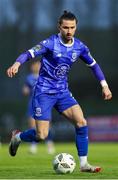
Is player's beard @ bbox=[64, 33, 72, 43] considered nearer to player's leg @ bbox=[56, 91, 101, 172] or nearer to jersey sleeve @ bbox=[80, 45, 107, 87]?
jersey sleeve @ bbox=[80, 45, 107, 87]

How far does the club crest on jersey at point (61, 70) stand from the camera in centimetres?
1069

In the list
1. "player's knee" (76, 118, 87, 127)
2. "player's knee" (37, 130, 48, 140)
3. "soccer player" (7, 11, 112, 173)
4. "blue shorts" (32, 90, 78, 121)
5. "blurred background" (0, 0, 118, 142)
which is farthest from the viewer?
"blurred background" (0, 0, 118, 142)

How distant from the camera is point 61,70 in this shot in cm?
1070

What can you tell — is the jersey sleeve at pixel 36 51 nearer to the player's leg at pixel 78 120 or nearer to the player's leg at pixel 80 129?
the player's leg at pixel 78 120

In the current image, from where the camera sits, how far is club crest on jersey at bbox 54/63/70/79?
10.7 metres

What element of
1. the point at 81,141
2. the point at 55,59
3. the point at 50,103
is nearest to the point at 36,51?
the point at 55,59

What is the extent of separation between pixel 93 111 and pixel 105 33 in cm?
401

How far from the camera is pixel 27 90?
1803 centimetres

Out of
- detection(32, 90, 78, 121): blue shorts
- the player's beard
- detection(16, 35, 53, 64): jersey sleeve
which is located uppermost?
the player's beard

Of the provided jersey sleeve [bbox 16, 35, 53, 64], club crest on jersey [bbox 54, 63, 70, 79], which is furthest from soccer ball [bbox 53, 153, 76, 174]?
jersey sleeve [bbox 16, 35, 53, 64]

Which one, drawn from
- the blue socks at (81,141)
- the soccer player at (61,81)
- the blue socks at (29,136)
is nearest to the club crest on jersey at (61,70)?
the soccer player at (61,81)

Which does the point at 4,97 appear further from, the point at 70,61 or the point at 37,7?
the point at 70,61

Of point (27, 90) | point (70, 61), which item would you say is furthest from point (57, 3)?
point (70, 61)

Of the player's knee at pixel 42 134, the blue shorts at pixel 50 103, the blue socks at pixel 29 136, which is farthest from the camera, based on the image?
the blue socks at pixel 29 136
